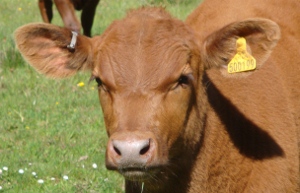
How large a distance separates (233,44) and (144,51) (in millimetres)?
593

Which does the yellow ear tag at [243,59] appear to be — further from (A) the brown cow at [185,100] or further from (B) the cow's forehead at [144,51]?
(B) the cow's forehead at [144,51]

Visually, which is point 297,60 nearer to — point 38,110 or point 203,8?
point 203,8

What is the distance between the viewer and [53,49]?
471 centimetres

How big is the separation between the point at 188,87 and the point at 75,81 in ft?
17.1

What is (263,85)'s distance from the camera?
5039 millimetres

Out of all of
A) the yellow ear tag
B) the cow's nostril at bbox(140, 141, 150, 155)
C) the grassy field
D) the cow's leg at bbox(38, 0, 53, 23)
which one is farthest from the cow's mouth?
the cow's leg at bbox(38, 0, 53, 23)

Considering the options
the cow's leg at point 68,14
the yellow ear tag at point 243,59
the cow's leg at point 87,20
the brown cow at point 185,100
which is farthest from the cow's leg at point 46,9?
the yellow ear tag at point 243,59

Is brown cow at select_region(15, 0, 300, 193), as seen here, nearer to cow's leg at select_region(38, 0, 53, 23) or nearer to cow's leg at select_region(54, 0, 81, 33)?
cow's leg at select_region(54, 0, 81, 33)

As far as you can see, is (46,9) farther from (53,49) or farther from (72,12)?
(53,49)

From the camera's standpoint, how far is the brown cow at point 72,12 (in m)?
11.2

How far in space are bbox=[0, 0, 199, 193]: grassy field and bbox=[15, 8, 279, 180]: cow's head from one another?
1893mm

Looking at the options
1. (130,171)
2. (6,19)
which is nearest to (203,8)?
(130,171)

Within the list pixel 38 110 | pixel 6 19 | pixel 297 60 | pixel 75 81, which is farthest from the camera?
pixel 6 19

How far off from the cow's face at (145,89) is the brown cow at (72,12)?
678cm
